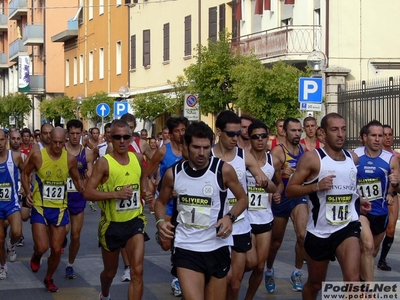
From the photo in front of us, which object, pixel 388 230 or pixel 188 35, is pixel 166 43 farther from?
pixel 388 230

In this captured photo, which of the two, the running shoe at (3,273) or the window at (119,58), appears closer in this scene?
the running shoe at (3,273)

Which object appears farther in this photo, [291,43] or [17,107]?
[17,107]

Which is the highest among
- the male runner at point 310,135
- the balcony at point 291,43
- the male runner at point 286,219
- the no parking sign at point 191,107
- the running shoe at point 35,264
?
the balcony at point 291,43

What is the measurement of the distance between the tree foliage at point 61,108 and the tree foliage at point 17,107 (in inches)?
408

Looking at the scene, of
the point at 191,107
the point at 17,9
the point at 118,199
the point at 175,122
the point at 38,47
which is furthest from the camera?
the point at 17,9

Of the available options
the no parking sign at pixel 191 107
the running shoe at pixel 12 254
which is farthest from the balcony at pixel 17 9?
the running shoe at pixel 12 254

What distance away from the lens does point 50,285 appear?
36.1 feet

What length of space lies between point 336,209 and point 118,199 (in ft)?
7.11

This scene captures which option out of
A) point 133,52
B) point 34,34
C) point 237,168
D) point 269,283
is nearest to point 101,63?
point 133,52

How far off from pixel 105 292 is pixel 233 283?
1.55 metres

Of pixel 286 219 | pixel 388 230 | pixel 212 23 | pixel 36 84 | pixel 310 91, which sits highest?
pixel 212 23

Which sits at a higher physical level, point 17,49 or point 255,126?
point 17,49

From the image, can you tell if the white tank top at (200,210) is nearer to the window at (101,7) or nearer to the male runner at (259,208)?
the male runner at (259,208)

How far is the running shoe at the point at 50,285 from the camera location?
35.9ft
